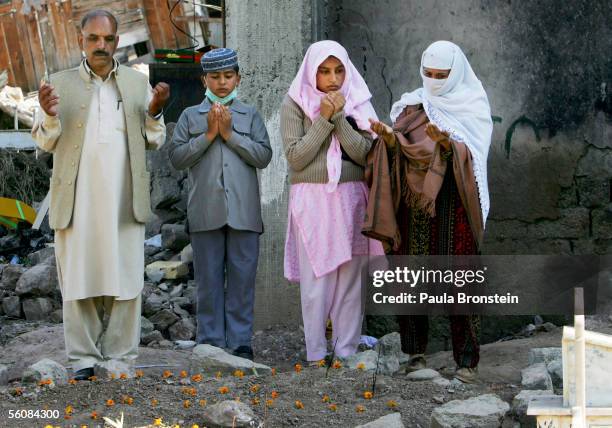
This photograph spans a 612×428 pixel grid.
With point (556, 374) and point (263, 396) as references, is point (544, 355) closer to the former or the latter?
point (556, 374)

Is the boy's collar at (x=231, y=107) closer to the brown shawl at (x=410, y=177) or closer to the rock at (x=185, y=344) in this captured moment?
the brown shawl at (x=410, y=177)

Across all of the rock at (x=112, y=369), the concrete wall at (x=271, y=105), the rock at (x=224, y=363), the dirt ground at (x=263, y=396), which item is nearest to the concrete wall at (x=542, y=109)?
the concrete wall at (x=271, y=105)

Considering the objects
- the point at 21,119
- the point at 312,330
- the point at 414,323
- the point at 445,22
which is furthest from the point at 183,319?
the point at 21,119

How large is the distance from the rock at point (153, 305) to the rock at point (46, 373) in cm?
179

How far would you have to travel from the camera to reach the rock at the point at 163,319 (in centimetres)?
795

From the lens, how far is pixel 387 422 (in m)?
5.26

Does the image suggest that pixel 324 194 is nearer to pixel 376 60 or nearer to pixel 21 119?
pixel 376 60

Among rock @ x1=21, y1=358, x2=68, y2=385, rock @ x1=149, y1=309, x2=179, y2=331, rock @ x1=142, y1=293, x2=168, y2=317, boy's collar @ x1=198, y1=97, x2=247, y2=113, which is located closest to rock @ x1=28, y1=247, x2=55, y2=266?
rock @ x1=142, y1=293, x2=168, y2=317

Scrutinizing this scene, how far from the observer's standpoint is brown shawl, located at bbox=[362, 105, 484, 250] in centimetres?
629

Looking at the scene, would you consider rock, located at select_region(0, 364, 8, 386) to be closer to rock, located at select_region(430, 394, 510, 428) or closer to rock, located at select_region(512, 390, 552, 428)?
rock, located at select_region(430, 394, 510, 428)

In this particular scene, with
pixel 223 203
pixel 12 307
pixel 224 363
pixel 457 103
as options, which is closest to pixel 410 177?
Answer: pixel 457 103

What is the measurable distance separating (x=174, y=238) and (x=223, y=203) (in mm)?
2159

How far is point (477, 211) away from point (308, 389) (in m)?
1.24

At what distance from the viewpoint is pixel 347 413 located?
5.62 meters
